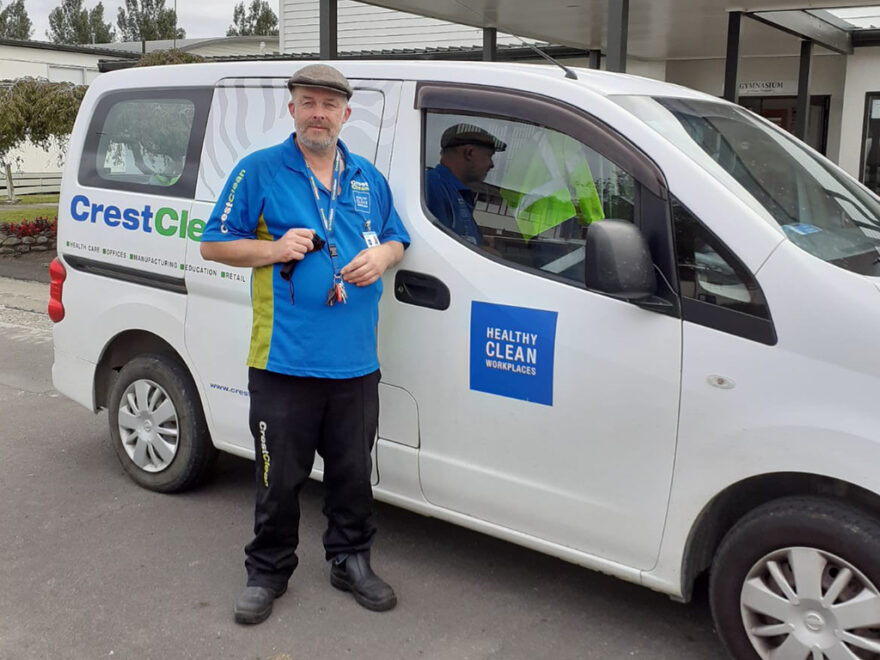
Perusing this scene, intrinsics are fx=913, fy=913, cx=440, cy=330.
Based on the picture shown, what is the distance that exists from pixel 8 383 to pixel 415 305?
4547 mm

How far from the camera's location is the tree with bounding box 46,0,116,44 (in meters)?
71.6

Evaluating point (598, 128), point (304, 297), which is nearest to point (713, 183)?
point (598, 128)

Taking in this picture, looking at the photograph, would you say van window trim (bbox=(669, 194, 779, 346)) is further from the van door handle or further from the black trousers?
the black trousers

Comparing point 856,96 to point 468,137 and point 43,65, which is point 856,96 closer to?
point 468,137

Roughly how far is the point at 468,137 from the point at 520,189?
0.97ft

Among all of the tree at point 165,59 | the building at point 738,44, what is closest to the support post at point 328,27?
the building at point 738,44

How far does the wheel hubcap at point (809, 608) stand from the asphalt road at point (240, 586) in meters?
0.45

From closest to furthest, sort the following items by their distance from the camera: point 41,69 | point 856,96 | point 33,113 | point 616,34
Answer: point 616,34, point 856,96, point 33,113, point 41,69

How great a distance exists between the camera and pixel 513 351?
125 inches

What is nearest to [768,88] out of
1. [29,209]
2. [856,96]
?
[856,96]

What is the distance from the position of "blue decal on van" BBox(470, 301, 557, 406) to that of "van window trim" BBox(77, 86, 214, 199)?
1.66 meters

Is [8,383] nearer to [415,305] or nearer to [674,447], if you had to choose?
Answer: [415,305]

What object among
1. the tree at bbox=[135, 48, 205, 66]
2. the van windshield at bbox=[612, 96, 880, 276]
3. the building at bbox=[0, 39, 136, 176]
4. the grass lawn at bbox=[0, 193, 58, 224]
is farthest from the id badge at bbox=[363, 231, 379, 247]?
the building at bbox=[0, 39, 136, 176]

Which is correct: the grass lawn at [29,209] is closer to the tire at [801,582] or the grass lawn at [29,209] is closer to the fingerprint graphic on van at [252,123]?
the fingerprint graphic on van at [252,123]
